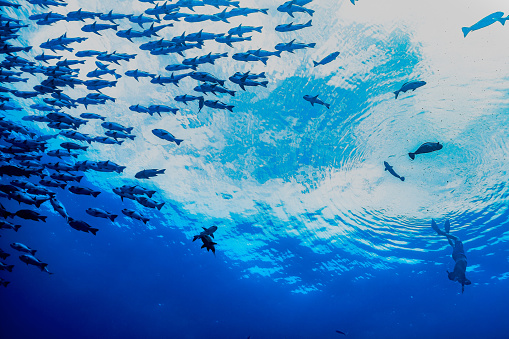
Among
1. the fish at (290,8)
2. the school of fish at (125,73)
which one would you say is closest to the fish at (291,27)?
the school of fish at (125,73)

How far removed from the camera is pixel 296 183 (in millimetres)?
18016

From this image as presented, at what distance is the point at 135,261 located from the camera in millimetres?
31109

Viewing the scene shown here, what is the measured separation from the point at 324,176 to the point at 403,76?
6.96m

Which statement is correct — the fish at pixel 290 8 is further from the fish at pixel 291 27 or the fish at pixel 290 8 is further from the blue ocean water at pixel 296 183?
the blue ocean water at pixel 296 183

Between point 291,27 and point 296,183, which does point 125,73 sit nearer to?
point 291,27

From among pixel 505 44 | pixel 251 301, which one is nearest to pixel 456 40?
pixel 505 44

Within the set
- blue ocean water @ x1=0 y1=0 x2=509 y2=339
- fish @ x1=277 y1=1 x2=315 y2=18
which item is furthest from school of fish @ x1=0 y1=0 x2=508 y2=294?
blue ocean water @ x1=0 y1=0 x2=509 y2=339

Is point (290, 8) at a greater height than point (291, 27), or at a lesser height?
greater

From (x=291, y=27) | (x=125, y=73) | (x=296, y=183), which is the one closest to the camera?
(x=291, y=27)

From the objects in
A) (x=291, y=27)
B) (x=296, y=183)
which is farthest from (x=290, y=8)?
(x=296, y=183)

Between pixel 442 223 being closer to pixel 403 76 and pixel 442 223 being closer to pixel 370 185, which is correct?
pixel 370 185

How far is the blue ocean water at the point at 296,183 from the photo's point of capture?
10.8 m

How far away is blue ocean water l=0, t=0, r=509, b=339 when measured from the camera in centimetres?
1077

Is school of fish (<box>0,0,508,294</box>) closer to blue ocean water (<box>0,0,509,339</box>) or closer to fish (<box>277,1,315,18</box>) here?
fish (<box>277,1,315,18</box>)
